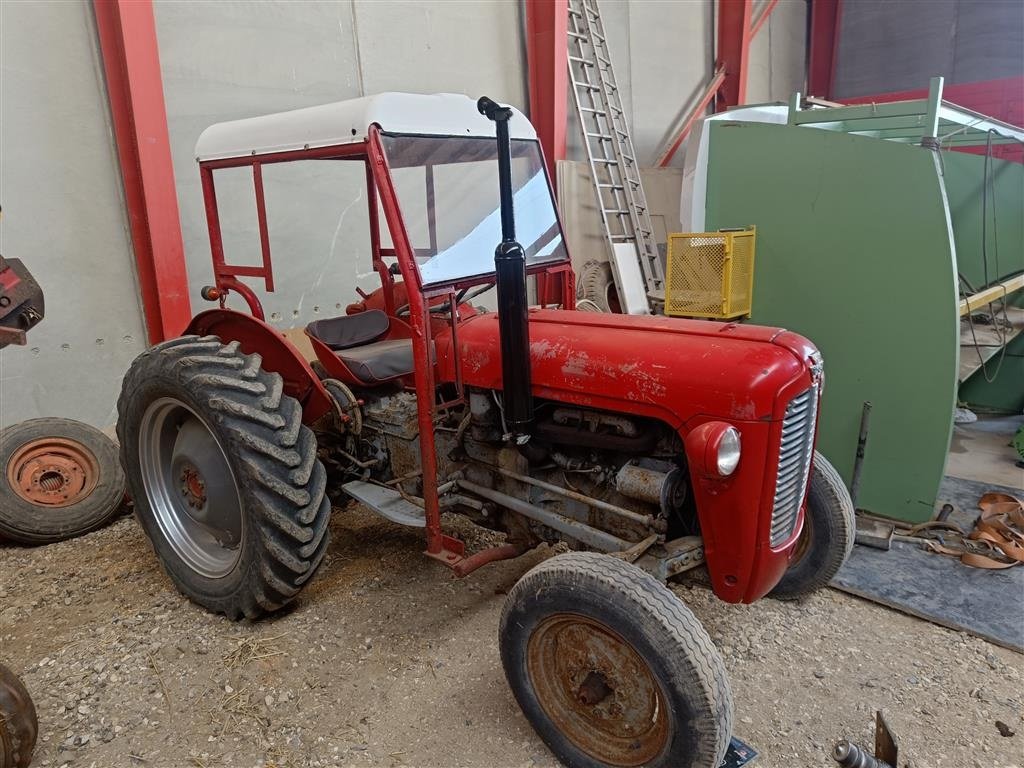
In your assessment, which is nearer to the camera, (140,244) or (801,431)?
(801,431)

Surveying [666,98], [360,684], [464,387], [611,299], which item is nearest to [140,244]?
[464,387]

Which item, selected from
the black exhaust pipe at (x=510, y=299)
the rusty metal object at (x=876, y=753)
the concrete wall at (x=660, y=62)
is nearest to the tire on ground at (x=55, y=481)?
the black exhaust pipe at (x=510, y=299)

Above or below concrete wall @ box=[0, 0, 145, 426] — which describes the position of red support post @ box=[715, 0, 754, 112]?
above

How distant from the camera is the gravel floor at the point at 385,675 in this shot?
6.40 feet

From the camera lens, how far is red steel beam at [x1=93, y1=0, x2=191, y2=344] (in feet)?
11.4

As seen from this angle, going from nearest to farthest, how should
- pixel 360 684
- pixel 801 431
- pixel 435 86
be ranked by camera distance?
pixel 801 431 → pixel 360 684 → pixel 435 86

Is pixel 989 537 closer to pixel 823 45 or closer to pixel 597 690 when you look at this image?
pixel 597 690

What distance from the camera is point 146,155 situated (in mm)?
3598

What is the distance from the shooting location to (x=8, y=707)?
1741 millimetres

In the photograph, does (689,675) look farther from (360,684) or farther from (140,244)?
(140,244)

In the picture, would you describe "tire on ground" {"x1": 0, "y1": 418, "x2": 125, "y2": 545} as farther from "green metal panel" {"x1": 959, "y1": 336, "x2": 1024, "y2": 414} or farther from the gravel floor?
"green metal panel" {"x1": 959, "y1": 336, "x2": 1024, "y2": 414}

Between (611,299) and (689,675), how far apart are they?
4853mm

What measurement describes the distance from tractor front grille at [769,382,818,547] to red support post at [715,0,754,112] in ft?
22.3

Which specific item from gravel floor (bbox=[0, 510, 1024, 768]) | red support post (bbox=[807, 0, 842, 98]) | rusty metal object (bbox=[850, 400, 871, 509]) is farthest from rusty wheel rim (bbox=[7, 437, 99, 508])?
red support post (bbox=[807, 0, 842, 98])
